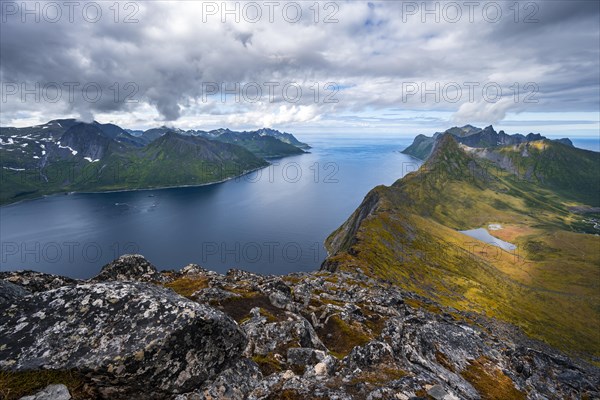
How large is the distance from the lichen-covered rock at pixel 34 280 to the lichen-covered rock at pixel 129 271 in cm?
672

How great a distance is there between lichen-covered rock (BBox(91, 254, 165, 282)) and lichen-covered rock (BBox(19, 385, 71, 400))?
29.9 m

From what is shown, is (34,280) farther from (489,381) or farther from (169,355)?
(489,381)

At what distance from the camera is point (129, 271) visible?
1613 inches

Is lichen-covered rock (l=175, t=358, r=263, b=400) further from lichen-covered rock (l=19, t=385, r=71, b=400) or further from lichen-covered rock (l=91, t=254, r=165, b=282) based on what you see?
lichen-covered rock (l=91, t=254, r=165, b=282)

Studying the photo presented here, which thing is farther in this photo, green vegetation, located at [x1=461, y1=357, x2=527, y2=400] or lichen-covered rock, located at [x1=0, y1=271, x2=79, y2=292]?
lichen-covered rock, located at [x1=0, y1=271, x2=79, y2=292]

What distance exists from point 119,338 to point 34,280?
77.4 feet

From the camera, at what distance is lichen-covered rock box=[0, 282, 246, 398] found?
12.4 m

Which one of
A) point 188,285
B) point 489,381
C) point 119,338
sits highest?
point 119,338

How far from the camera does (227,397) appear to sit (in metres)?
Result: 14.8

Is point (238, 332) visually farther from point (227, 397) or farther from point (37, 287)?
point (37, 287)

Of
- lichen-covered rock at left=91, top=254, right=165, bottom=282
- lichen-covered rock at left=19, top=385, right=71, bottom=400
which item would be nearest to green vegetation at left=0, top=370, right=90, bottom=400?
lichen-covered rock at left=19, top=385, right=71, bottom=400

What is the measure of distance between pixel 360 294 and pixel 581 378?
32550mm

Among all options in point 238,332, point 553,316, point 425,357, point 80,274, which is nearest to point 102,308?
point 238,332

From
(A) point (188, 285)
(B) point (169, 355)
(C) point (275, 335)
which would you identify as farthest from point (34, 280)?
(B) point (169, 355)
